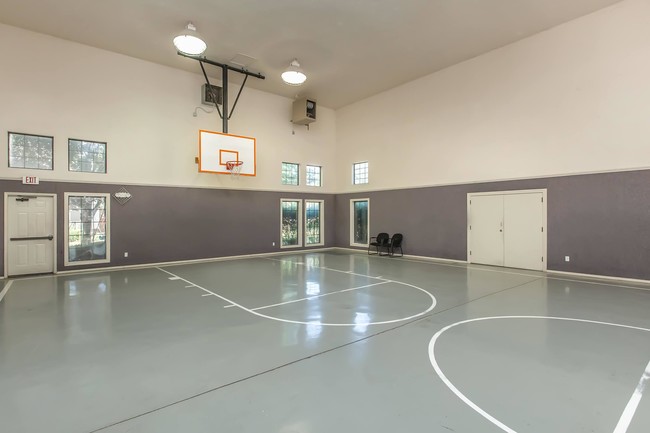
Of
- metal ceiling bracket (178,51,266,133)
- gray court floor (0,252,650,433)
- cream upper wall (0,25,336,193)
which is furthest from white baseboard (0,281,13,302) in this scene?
metal ceiling bracket (178,51,266,133)

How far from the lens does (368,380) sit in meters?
2.62

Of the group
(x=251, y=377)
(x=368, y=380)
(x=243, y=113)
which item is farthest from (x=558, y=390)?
(x=243, y=113)

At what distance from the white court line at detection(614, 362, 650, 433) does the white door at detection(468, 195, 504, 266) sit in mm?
5834

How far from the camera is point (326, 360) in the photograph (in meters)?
2.98

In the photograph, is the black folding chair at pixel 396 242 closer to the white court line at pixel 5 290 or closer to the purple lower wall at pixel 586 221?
the purple lower wall at pixel 586 221

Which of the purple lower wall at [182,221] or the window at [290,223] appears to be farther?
the window at [290,223]

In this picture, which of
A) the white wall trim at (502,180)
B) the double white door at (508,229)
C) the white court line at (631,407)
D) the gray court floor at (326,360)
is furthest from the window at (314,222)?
the white court line at (631,407)

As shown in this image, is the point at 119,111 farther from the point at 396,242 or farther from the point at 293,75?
the point at 396,242

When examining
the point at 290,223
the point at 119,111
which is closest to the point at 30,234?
the point at 119,111

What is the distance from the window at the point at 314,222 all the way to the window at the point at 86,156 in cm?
620

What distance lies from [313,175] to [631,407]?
421 inches

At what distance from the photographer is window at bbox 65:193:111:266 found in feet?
25.2

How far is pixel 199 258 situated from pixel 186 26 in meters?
5.80

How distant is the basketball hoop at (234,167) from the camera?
9188mm
